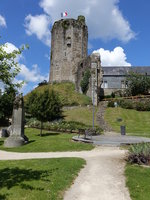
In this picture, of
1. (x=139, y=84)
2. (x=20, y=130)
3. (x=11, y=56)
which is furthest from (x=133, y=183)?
(x=139, y=84)

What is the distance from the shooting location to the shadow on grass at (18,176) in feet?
19.8

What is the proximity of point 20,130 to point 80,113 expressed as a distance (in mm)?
18126

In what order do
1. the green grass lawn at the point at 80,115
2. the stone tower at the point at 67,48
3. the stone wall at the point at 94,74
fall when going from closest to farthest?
1. the green grass lawn at the point at 80,115
2. the stone wall at the point at 94,74
3. the stone tower at the point at 67,48

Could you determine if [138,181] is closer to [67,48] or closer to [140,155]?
[140,155]

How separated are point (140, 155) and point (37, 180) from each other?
4.83m

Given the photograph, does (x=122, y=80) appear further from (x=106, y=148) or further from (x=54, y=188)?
(x=54, y=188)

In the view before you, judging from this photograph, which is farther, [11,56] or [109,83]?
[109,83]

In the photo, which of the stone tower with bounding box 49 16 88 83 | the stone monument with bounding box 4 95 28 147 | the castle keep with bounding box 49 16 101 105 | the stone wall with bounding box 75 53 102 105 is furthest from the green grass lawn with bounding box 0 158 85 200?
the stone tower with bounding box 49 16 88 83

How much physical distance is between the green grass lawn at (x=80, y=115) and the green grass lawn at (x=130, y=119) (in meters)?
2.72

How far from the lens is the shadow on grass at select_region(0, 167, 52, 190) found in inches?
238

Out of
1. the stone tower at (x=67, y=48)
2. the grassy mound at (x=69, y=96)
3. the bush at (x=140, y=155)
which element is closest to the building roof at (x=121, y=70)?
the stone tower at (x=67, y=48)

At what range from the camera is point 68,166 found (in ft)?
27.5

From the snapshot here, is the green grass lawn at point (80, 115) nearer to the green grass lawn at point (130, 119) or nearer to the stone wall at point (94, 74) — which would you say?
the green grass lawn at point (130, 119)

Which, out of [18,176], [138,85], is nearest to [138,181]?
[18,176]
